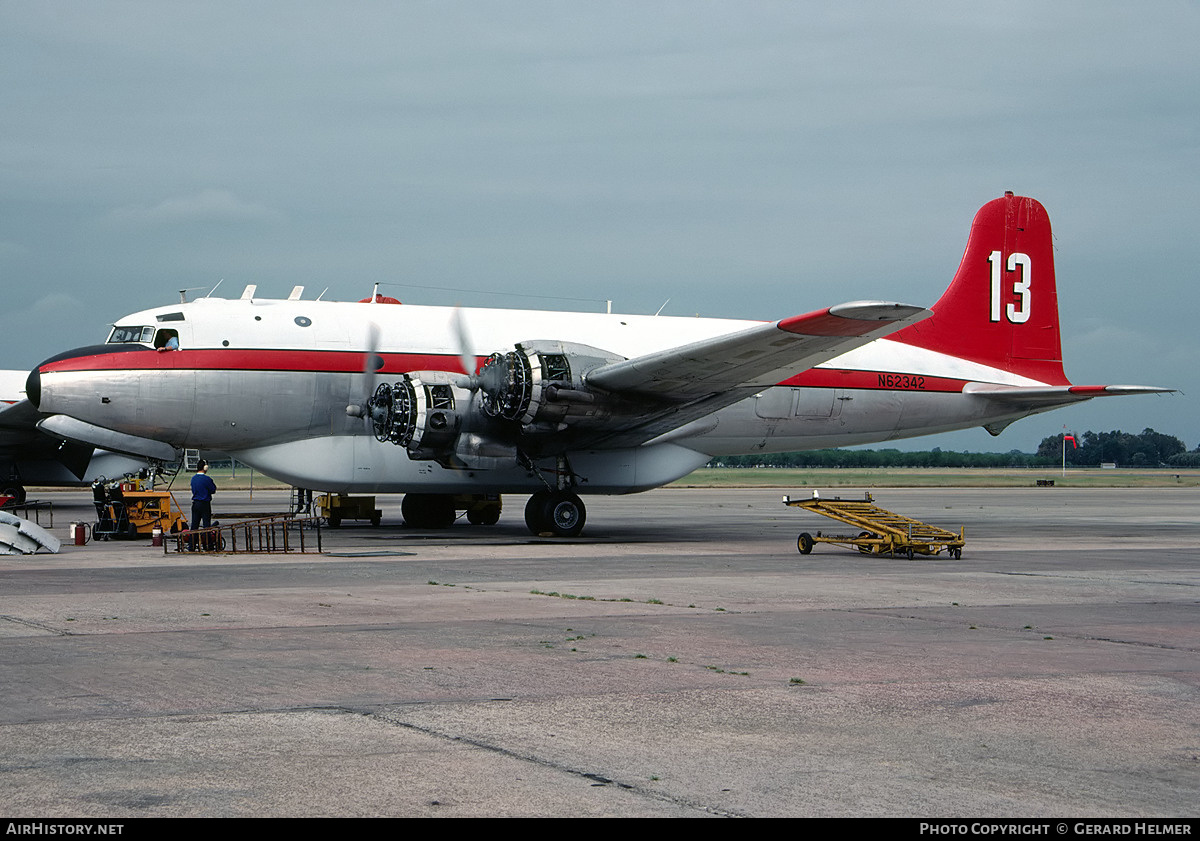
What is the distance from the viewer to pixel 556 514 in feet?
76.7

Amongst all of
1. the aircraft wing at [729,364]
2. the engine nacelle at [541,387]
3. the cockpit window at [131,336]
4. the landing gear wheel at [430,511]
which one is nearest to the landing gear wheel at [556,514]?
the aircraft wing at [729,364]

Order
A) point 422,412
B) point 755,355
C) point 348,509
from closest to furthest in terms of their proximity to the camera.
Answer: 1. point 755,355
2. point 422,412
3. point 348,509

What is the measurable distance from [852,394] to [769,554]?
27.0 ft

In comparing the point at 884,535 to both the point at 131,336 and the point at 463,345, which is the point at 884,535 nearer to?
the point at 463,345

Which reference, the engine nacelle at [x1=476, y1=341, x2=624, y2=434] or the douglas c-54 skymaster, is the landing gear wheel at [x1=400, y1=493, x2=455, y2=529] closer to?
the douglas c-54 skymaster

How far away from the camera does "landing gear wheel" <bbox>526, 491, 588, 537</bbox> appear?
23375mm

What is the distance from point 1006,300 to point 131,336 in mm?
20611

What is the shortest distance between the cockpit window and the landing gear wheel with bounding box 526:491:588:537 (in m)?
8.10

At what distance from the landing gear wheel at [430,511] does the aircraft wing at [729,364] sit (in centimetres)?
536

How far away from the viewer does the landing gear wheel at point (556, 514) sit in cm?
2338

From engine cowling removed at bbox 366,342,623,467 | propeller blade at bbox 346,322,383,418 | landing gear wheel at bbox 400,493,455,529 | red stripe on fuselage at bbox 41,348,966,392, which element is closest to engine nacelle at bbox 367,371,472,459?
engine cowling removed at bbox 366,342,623,467

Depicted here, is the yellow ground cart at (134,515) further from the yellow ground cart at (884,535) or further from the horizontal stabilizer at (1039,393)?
the horizontal stabilizer at (1039,393)

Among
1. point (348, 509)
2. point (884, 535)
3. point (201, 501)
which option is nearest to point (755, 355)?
point (884, 535)

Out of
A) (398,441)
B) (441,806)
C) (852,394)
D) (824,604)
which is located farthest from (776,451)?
(441,806)
